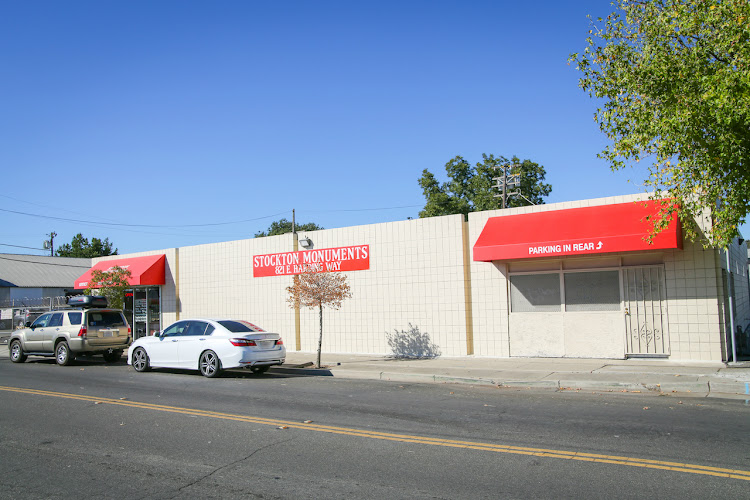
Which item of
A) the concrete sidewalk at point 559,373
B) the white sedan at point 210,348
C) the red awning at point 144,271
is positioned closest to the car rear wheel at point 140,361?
the white sedan at point 210,348

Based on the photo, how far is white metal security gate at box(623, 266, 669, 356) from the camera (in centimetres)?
1388

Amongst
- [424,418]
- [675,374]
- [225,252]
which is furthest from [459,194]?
[424,418]

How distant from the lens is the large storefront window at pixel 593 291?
14.6 meters

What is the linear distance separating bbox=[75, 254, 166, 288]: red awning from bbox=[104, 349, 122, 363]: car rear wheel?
551cm

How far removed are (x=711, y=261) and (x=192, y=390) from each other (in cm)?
1210

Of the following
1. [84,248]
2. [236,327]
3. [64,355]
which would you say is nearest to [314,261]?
[236,327]

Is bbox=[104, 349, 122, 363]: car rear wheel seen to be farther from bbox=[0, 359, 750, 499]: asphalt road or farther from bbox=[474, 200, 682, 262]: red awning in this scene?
bbox=[474, 200, 682, 262]: red awning

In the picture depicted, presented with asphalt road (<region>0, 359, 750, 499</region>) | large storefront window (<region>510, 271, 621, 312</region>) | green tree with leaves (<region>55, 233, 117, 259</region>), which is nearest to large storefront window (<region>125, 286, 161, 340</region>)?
asphalt road (<region>0, 359, 750, 499</region>)

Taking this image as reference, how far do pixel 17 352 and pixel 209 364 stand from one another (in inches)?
394

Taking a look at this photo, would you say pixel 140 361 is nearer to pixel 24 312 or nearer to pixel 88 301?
pixel 88 301

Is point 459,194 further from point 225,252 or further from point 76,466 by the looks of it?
point 76,466

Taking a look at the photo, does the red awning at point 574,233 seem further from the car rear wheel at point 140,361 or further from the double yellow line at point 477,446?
the car rear wheel at point 140,361

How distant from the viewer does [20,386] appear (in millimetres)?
13211

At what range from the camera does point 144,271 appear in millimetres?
24656
